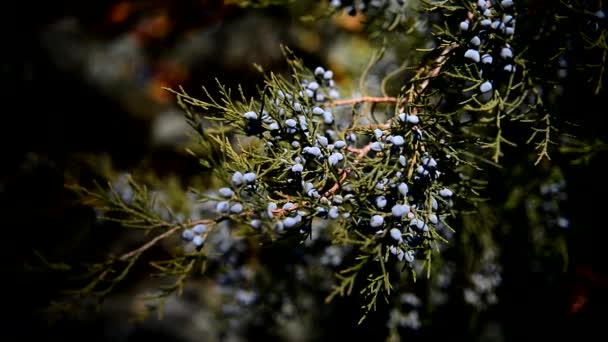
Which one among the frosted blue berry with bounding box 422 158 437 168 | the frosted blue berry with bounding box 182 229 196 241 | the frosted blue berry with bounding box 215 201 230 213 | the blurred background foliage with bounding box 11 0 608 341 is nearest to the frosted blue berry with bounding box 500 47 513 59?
the frosted blue berry with bounding box 422 158 437 168

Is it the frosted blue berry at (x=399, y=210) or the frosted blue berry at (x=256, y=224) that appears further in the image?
the frosted blue berry at (x=256, y=224)

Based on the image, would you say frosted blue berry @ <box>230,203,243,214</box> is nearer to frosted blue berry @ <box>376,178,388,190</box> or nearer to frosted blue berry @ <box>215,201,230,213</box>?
frosted blue berry @ <box>215,201,230,213</box>

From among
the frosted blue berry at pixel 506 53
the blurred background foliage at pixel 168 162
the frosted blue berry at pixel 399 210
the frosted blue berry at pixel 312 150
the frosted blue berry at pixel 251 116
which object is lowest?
the blurred background foliage at pixel 168 162

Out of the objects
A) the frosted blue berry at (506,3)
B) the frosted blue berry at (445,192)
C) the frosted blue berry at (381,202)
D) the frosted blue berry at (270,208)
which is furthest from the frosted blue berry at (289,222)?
the frosted blue berry at (506,3)

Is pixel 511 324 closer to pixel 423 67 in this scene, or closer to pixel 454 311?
pixel 454 311

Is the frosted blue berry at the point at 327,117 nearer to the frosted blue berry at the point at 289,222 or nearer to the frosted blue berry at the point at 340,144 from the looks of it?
the frosted blue berry at the point at 340,144

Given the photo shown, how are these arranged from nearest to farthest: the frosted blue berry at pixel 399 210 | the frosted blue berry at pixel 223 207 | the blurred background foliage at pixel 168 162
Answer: the frosted blue berry at pixel 399 210 → the frosted blue berry at pixel 223 207 → the blurred background foliage at pixel 168 162

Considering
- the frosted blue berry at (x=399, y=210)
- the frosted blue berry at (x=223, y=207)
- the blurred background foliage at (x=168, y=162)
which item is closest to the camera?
the frosted blue berry at (x=399, y=210)

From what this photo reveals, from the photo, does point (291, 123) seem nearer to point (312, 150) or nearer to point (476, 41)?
point (312, 150)

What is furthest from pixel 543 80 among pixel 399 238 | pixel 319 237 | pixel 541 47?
pixel 319 237
